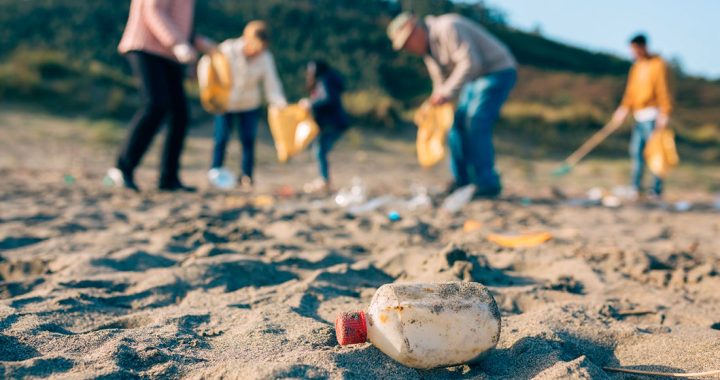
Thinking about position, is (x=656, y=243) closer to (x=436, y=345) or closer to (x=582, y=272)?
(x=582, y=272)

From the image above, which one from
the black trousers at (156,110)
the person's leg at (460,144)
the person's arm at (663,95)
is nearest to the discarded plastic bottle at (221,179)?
the black trousers at (156,110)

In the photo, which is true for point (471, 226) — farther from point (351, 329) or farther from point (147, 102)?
point (147, 102)

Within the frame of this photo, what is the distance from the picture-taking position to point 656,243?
345 centimetres

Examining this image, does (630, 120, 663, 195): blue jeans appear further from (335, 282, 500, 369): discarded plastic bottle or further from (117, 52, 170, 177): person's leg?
(335, 282, 500, 369): discarded plastic bottle

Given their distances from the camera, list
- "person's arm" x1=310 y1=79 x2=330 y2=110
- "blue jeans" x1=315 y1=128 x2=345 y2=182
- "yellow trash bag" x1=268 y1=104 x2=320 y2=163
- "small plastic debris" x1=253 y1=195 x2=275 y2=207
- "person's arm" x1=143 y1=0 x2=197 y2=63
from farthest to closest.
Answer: "person's arm" x1=310 y1=79 x2=330 y2=110, "blue jeans" x1=315 y1=128 x2=345 y2=182, "yellow trash bag" x1=268 y1=104 x2=320 y2=163, "small plastic debris" x1=253 y1=195 x2=275 y2=207, "person's arm" x1=143 y1=0 x2=197 y2=63

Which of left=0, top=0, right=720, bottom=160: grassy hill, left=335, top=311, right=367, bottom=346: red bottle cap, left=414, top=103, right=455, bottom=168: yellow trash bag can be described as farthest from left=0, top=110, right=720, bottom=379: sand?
left=0, top=0, right=720, bottom=160: grassy hill

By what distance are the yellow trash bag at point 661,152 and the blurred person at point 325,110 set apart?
2.80 meters

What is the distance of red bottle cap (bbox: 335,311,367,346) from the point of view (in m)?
1.59

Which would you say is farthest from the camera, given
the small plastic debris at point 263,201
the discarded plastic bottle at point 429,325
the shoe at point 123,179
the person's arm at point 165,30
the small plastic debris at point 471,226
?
the shoe at point 123,179

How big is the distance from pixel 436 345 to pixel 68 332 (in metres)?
1.04

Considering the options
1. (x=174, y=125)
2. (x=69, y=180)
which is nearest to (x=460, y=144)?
(x=174, y=125)

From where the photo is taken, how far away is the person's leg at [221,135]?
209 inches

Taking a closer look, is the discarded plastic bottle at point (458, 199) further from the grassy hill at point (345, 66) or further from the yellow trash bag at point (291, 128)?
the grassy hill at point (345, 66)

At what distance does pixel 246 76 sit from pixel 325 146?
100cm
